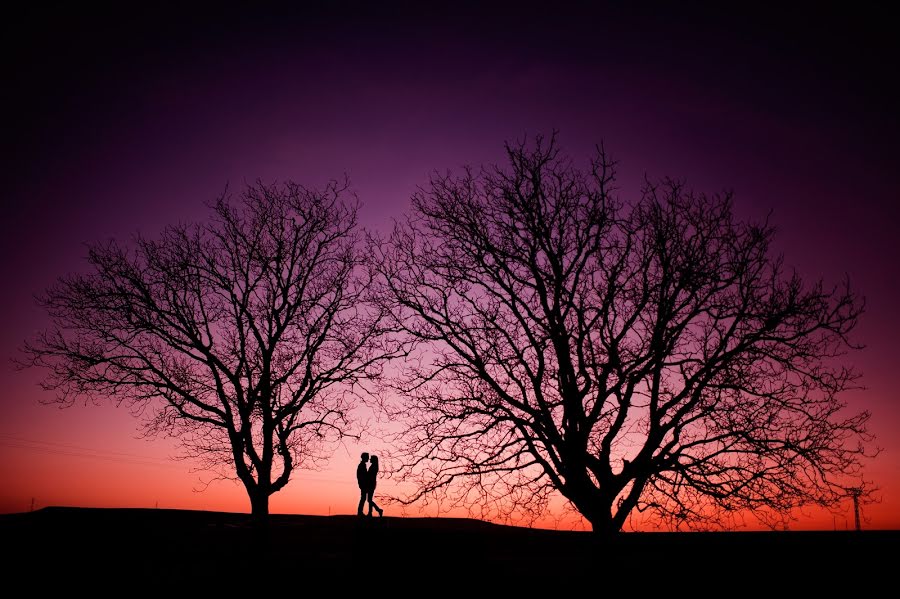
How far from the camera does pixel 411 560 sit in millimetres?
9156

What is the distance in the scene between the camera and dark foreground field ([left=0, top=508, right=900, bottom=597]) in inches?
366

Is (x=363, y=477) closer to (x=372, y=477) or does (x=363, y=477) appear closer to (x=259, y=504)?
(x=372, y=477)

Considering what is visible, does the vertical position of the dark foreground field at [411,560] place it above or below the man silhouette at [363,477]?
below

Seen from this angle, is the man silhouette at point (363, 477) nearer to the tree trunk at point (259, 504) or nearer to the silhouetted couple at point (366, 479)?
the silhouetted couple at point (366, 479)

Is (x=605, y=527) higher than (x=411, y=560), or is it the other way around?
(x=605, y=527)

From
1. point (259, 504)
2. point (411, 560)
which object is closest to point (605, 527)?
point (411, 560)

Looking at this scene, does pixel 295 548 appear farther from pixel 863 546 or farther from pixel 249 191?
pixel 863 546

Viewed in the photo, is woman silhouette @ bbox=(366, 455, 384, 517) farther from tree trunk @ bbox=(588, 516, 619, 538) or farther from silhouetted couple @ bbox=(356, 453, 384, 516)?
tree trunk @ bbox=(588, 516, 619, 538)

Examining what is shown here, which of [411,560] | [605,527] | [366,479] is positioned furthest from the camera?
[366,479]

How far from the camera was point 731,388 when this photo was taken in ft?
40.1

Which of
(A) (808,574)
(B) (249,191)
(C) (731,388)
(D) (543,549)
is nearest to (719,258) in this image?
(C) (731,388)

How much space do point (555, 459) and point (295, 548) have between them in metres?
7.92

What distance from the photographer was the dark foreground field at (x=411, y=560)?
929 cm

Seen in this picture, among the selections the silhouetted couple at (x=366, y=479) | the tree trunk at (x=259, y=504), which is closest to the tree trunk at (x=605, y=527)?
the silhouetted couple at (x=366, y=479)
